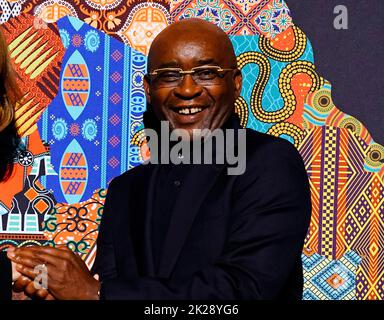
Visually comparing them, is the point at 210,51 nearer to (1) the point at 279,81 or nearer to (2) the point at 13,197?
(1) the point at 279,81

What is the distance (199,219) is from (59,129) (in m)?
→ 0.86

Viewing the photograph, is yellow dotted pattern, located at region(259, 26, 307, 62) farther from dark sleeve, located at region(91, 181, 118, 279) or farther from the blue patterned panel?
dark sleeve, located at region(91, 181, 118, 279)

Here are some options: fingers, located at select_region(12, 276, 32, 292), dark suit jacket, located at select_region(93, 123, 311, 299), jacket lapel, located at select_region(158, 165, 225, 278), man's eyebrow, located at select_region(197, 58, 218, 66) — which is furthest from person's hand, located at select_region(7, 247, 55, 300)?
man's eyebrow, located at select_region(197, 58, 218, 66)

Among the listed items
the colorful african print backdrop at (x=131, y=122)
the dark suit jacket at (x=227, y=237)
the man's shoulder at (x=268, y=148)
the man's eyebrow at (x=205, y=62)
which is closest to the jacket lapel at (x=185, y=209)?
the dark suit jacket at (x=227, y=237)

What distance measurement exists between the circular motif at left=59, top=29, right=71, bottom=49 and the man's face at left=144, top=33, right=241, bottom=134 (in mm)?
599

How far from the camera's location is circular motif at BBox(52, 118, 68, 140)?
260cm

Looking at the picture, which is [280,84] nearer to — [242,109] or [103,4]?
[242,109]

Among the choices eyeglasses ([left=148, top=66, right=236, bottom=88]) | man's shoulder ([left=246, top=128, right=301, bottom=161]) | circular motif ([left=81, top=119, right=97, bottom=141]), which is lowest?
man's shoulder ([left=246, top=128, right=301, bottom=161])

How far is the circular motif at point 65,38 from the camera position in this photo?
102 inches

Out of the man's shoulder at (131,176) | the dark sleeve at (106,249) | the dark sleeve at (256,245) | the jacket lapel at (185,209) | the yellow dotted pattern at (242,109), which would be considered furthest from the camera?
the yellow dotted pattern at (242,109)

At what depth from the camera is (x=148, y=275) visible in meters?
2.03

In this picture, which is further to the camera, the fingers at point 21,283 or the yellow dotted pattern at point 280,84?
the yellow dotted pattern at point 280,84

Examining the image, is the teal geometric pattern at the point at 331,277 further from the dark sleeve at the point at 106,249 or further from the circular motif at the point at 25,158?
the circular motif at the point at 25,158

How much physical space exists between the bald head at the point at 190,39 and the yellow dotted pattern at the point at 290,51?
0.47 meters
